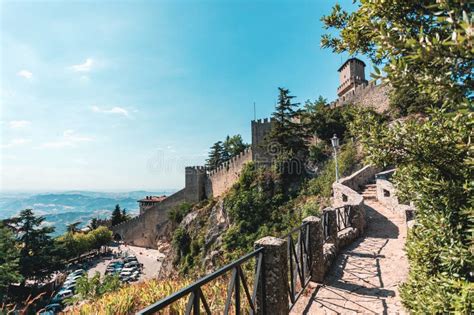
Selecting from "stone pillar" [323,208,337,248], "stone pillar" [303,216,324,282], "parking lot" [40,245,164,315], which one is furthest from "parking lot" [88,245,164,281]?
"stone pillar" [303,216,324,282]

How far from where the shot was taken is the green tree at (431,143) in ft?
4.77

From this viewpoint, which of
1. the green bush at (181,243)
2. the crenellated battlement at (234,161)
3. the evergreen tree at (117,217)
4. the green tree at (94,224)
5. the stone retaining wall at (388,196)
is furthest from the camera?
the evergreen tree at (117,217)

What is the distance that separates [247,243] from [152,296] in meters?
13.7

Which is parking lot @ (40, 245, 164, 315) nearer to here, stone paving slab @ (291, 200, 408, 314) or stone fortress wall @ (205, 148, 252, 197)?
stone fortress wall @ (205, 148, 252, 197)

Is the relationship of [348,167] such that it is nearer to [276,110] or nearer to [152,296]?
[276,110]

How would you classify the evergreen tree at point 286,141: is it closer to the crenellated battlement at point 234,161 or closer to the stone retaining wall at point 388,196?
the crenellated battlement at point 234,161

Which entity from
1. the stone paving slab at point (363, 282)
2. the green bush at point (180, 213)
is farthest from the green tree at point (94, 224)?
the stone paving slab at point (363, 282)

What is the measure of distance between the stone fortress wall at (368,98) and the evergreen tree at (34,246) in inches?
1229

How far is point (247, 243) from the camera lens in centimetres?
1731

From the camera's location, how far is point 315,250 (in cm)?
470

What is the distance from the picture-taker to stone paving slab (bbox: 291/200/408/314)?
378cm

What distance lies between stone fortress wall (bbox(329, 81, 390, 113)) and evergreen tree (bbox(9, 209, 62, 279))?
31.2 metres

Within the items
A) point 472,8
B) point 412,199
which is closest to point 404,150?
point 412,199

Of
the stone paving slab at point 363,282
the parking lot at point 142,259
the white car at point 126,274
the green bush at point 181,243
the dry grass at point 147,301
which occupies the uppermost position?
the stone paving slab at point 363,282
